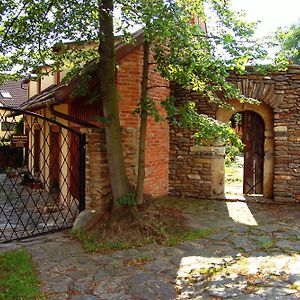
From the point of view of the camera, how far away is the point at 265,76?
7.84 metres

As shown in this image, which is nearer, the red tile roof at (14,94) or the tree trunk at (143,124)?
the tree trunk at (143,124)

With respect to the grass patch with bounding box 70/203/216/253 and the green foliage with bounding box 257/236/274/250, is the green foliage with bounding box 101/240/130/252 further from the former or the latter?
the green foliage with bounding box 257/236/274/250

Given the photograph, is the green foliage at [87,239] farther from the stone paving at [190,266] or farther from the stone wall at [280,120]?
the stone wall at [280,120]

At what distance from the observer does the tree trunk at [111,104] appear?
5.74 metres

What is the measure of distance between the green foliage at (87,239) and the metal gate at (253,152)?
4.89 metres

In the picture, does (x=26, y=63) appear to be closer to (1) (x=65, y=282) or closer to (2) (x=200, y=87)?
(2) (x=200, y=87)

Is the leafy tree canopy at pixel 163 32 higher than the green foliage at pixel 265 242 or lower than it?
higher

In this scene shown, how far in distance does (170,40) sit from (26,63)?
3.05m

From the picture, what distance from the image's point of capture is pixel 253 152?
8.95 metres

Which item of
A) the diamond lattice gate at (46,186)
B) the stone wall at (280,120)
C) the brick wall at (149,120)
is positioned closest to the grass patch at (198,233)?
the brick wall at (149,120)

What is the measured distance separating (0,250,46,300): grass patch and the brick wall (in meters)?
3.23

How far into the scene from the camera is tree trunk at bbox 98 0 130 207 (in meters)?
5.74

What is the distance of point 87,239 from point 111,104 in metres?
2.25

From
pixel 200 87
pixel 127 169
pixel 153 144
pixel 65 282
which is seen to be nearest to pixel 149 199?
pixel 127 169
